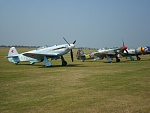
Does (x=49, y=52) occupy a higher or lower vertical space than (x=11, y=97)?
higher

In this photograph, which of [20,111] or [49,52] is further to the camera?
[49,52]

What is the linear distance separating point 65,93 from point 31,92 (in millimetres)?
1503

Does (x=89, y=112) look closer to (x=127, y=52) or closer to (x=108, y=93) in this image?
(x=108, y=93)

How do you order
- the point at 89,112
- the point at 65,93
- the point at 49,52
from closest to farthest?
1. the point at 89,112
2. the point at 65,93
3. the point at 49,52

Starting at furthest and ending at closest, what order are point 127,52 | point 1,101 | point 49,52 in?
point 127,52 → point 49,52 → point 1,101

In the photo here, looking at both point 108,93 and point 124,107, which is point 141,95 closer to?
point 108,93

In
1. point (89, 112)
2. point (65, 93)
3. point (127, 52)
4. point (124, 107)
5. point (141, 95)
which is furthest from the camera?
point (127, 52)

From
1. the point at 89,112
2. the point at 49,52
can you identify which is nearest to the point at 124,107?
the point at 89,112

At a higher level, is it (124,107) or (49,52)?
(49,52)

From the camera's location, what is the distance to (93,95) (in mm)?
8336

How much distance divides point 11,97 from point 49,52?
54.0 ft

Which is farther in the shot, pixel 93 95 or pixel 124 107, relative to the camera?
pixel 93 95

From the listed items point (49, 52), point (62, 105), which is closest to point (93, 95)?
point (62, 105)

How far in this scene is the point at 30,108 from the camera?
6.69m
